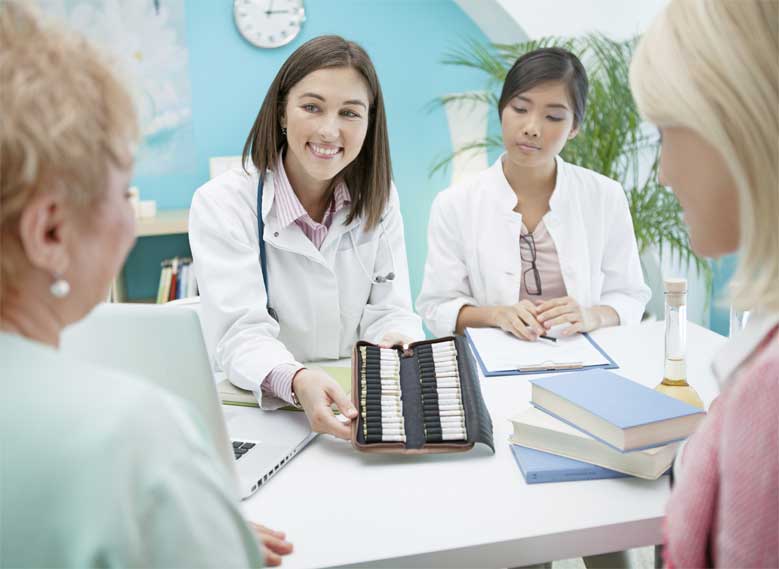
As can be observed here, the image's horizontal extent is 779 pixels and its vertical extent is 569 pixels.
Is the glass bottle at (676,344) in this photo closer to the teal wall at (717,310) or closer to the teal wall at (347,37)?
the teal wall at (717,310)

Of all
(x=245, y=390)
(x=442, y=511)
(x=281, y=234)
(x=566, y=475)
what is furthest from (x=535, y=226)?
(x=442, y=511)

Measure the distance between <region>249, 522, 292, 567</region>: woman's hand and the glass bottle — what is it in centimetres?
77

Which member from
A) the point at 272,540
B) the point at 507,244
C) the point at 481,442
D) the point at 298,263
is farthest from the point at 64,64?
the point at 507,244

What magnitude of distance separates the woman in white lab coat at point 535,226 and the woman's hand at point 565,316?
0.87 feet

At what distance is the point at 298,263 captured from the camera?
176 centimetres

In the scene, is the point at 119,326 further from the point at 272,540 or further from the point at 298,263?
the point at 298,263

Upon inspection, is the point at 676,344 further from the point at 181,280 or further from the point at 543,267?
the point at 181,280

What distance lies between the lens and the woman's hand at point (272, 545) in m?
0.93

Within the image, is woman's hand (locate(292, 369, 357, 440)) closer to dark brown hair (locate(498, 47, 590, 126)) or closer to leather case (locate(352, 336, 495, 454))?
leather case (locate(352, 336, 495, 454))

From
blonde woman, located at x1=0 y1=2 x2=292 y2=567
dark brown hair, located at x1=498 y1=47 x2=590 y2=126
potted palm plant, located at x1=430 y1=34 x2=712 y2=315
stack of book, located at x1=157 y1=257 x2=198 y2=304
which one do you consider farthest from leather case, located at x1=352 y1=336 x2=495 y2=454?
stack of book, located at x1=157 y1=257 x2=198 y2=304

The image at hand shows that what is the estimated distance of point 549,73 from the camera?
216 centimetres

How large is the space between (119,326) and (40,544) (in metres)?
0.40

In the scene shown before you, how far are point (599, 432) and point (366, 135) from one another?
1.06 m

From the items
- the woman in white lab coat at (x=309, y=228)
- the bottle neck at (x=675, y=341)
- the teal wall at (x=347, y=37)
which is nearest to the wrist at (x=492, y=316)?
the woman in white lab coat at (x=309, y=228)
